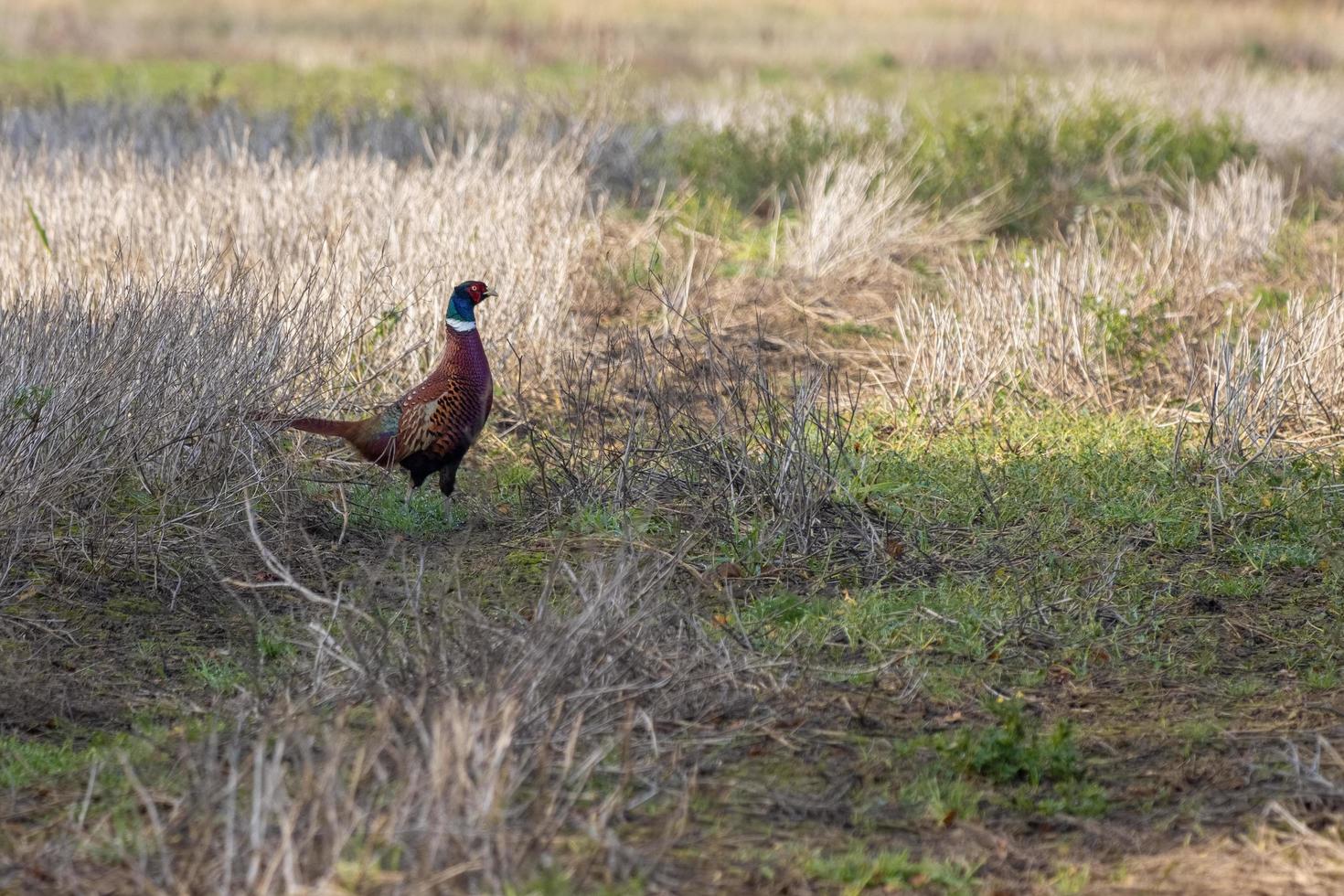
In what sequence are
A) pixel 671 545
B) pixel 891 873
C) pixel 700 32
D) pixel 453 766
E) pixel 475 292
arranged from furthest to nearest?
pixel 700 32 < pixel 475 292 < pixel 671 545 < pixel 891 873 < pixel 453 766

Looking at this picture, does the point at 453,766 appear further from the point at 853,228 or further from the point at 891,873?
the point at 853,228

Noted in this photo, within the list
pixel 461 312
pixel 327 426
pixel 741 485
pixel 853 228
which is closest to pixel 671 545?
pixel 741 485

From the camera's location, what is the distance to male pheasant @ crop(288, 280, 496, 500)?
16.3 feet

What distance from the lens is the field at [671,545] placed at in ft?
9.91

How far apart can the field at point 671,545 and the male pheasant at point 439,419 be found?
0.71 ft

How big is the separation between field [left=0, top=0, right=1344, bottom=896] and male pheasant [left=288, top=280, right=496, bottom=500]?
0.22 metres

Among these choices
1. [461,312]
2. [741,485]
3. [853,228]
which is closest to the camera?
[741,485]

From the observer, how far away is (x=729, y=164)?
10.5 m

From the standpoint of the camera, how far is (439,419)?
16.2 feet

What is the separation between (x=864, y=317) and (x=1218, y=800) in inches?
200

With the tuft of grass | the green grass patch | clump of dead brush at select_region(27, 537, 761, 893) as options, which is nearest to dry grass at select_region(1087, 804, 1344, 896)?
the green grass patch

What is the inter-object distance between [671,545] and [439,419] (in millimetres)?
873

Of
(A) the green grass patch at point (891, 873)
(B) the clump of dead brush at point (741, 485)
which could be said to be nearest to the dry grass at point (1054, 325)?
(B) the clump of dead brush at point (741, 485)

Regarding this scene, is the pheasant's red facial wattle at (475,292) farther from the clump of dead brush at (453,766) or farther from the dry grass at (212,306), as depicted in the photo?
the clump of dead brush at (453,766)
